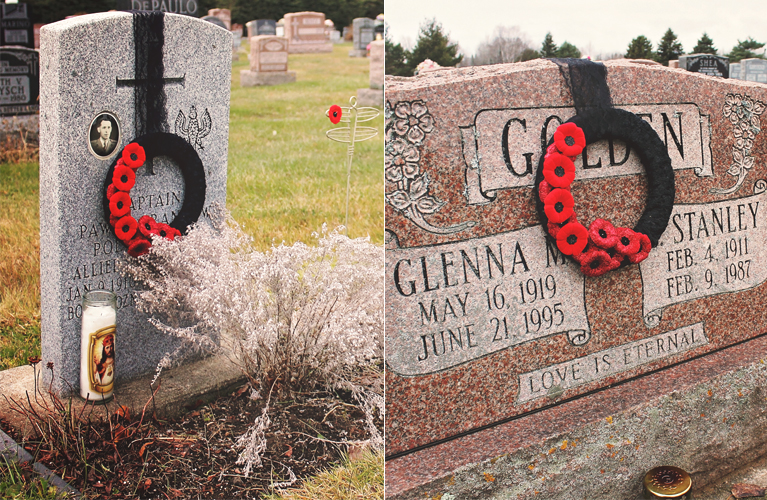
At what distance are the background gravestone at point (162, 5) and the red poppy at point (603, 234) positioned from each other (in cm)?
466

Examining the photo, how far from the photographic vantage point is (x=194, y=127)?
353 cm

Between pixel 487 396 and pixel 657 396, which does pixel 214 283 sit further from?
pixel 657 396

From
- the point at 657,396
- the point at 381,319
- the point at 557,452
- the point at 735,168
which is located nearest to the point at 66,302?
the point at 381,319

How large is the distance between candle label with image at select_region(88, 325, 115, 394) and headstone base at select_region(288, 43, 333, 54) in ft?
82.7

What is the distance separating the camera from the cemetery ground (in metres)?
2.77

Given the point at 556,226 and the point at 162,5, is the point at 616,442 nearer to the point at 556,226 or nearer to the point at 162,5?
the point at 556,226

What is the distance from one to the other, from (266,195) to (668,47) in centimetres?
398

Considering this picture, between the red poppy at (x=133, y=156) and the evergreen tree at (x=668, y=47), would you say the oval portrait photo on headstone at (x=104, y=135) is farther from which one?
the evergreen tree at (x=668, y=47)

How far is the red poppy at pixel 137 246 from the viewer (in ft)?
10.8

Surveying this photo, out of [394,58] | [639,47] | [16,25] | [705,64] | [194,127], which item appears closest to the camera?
[394,58]

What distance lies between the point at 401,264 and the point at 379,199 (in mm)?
4449

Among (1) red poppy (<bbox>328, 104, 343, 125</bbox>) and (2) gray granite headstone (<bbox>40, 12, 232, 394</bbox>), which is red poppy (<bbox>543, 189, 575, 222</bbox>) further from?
(2) gray granite headstone (<bbox>40, 12, 232, 394</bbox>)

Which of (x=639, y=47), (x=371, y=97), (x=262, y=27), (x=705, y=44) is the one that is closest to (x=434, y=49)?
(x=639, y=47)

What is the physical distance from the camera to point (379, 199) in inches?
268
